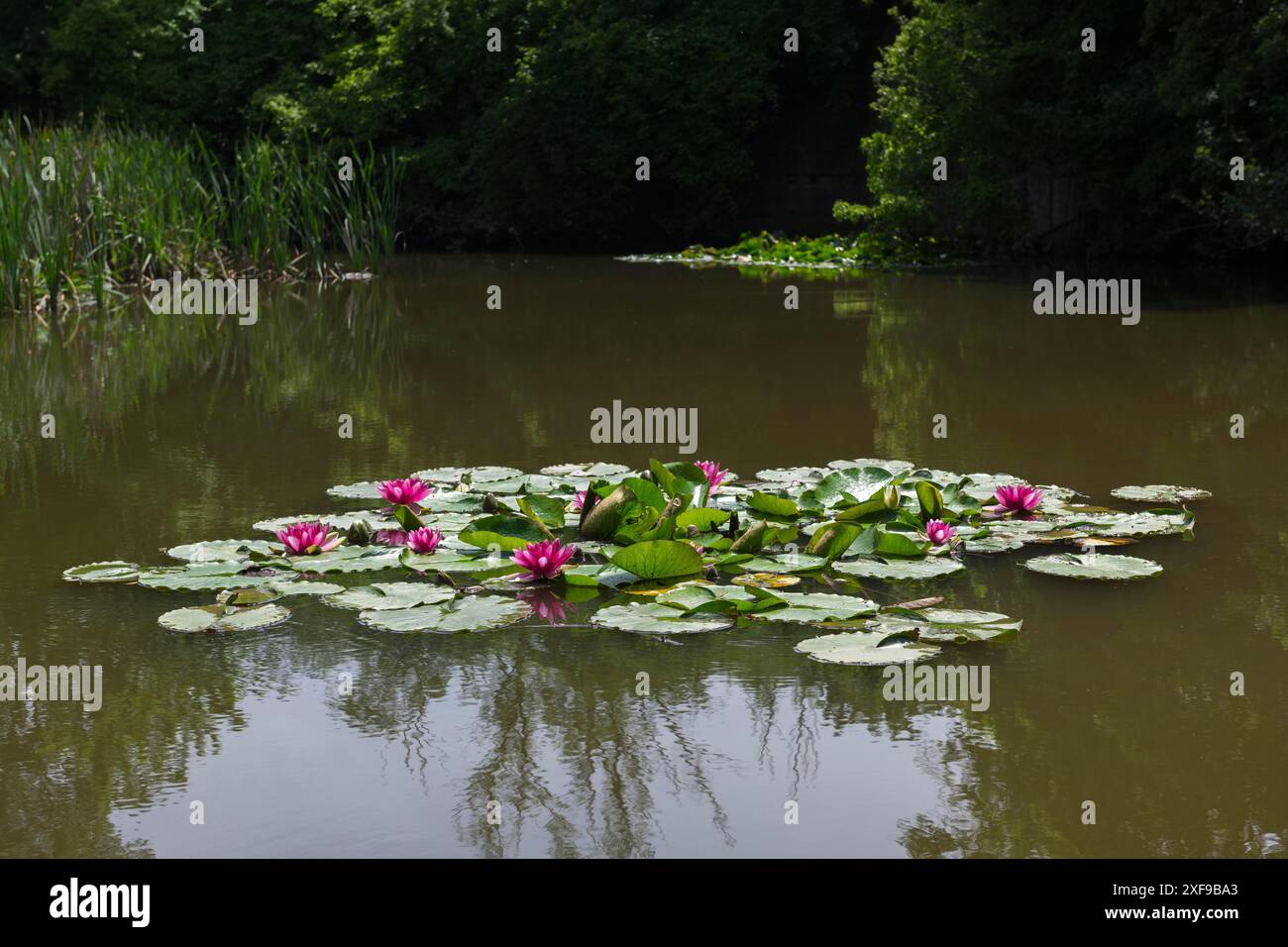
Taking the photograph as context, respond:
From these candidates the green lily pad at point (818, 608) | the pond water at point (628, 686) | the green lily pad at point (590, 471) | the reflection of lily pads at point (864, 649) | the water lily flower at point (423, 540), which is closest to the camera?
the pond water at point (628, 686)

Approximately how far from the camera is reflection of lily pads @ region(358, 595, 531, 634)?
321cm

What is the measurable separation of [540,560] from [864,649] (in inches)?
34.1

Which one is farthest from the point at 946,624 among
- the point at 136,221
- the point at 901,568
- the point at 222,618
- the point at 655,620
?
the point at 136,221

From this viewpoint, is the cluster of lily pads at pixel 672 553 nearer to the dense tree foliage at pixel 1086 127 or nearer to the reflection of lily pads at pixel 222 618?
the reflection of lily pads at pixel 222 618

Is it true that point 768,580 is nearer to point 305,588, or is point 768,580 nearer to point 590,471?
point 305,588

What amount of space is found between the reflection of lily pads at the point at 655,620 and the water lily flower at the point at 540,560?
0.85 feet

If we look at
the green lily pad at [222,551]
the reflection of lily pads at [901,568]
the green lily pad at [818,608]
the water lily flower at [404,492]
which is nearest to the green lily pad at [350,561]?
the green lily pad at [222,551]

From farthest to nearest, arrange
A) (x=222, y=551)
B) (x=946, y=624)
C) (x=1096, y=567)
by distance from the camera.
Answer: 1. (x=222, y=551)
2. (x=1096, y=567)
3. (x=946, y=624)

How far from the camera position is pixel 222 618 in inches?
128

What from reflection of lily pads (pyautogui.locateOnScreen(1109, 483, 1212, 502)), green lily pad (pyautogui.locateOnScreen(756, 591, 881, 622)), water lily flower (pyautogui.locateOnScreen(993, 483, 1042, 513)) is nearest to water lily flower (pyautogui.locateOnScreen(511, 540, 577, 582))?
green lily pad (pyautogui.locateOnScreen(756, 591, 881, 622))

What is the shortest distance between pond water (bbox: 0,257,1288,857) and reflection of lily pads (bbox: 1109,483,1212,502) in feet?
0.28

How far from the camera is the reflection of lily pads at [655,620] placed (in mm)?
3203

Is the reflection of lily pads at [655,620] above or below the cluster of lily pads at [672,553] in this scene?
below

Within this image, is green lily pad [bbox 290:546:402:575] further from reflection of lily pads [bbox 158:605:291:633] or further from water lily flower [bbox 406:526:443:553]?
reflection of lily pads [bbox 158:605:291:633]
